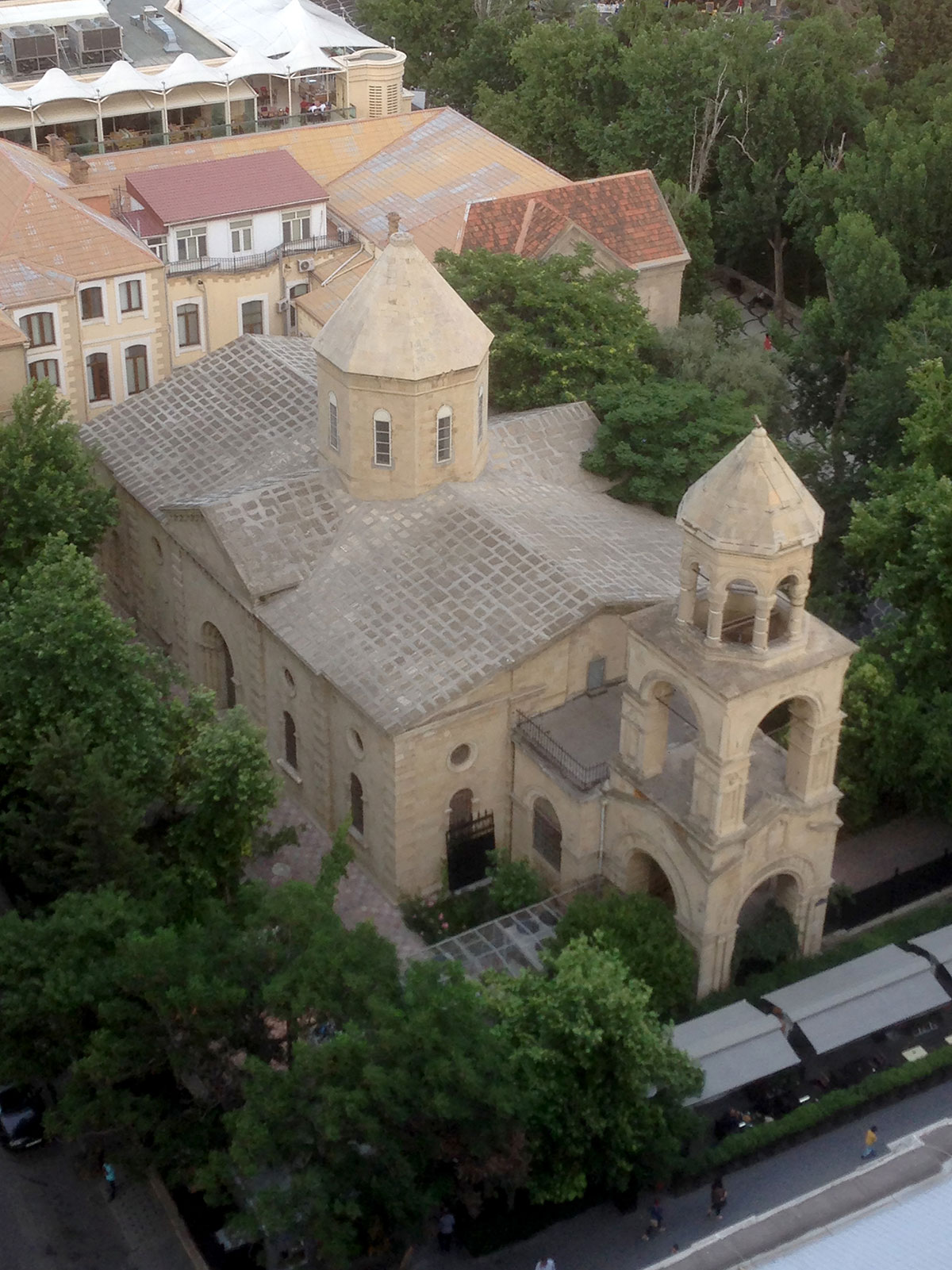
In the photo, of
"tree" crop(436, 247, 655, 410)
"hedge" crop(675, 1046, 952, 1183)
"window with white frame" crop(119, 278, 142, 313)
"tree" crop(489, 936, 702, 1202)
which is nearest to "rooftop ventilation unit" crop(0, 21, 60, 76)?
"window with white frame" crop(119, 278, 142, 313)

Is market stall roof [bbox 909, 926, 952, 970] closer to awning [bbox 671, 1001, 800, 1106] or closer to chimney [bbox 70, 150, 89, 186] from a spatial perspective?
awning [bbox 671, 1001, 800, 1106]

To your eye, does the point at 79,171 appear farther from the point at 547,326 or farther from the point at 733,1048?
the point at 733,1048

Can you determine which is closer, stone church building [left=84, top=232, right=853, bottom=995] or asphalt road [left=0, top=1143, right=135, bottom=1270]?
asphalt road [left=0, top=1143, right=135, bottom=1270]

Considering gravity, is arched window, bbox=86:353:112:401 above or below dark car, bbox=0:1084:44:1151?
above

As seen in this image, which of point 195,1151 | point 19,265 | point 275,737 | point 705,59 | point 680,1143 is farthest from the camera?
point 705,59

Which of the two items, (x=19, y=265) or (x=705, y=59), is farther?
(x=705, y=59)

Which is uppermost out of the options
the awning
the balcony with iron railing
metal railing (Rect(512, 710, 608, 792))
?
the balcony with iron railing

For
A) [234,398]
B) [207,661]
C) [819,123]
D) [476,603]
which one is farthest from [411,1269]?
[819,123]

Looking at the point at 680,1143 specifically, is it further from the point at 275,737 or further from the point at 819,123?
the point at 819,123
